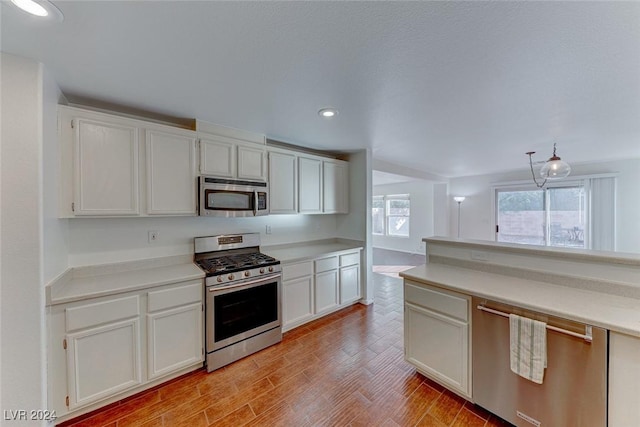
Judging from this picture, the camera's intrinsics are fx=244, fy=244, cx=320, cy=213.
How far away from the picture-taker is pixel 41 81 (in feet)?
5.03

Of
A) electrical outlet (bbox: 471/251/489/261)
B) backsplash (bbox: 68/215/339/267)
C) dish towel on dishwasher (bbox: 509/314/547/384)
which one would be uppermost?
backsplash (bbox: 68/215/339/267)

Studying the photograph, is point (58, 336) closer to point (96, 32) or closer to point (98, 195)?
point (98, 195)

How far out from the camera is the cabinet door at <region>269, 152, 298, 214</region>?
3072 mm

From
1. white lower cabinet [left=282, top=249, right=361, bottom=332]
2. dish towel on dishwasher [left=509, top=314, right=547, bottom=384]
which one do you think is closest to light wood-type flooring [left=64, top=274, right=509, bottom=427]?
white lower cabinet [left=282, top=249, right=361, bottom=332]

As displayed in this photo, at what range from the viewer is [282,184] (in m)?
3.17

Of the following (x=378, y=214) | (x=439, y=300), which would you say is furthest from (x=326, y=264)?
(x=378, y=214)

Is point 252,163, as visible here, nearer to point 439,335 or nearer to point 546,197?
point 439,335

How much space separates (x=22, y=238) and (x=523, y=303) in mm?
3092

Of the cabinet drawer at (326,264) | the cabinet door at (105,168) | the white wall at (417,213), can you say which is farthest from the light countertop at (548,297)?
the white wall at (417,213)

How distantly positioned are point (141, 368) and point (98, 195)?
56.5 inches

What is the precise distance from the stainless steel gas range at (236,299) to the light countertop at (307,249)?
0.29m

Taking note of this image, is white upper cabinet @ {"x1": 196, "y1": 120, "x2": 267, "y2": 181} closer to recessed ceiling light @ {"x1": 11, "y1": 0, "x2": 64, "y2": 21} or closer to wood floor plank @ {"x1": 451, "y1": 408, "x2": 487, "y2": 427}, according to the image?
recessed ceiling light @ {"x1": 11, "y1": 0, "x2": 64, "y2": 21}

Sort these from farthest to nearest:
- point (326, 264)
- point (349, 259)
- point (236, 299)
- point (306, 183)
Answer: point (349, 259), point (306, 183), point (326, 264), point (236, 299)

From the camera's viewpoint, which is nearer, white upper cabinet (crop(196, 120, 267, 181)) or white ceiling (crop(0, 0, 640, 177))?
white ceiling (crop(0, 0, 640, 177))
